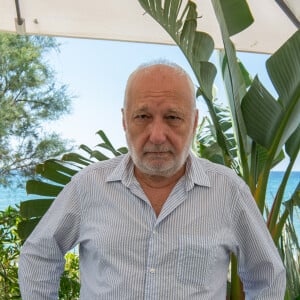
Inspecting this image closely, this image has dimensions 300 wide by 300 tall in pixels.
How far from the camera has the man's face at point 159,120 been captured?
1159mm

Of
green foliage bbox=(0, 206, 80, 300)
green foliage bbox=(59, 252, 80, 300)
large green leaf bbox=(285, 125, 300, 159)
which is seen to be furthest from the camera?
green foliage bbox=(0, 206, 80, 300)

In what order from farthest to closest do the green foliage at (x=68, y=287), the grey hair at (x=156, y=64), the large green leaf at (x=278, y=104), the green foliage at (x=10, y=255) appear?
1. the green foliage at (x=10, y=255)
2. the green foliage at (x=68, y=287)
3. the large green leaf at (x=278, y=104)
4. the grey hair at (x=156, y=64)

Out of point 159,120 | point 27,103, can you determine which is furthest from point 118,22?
point 27,103

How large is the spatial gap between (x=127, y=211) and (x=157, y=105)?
0.88 ft

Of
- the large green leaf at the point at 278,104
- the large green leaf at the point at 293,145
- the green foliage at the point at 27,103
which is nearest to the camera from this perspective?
the large green leaf at the point at 278,104

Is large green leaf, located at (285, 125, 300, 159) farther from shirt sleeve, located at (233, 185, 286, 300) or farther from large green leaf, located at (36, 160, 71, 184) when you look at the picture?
large green leaf, located at (36, 160, 71, 184)

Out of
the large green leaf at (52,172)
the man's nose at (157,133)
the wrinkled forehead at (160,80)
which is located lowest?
the large green leaf at (52,172)

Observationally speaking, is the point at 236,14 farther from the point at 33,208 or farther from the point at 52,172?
the point at 33,208

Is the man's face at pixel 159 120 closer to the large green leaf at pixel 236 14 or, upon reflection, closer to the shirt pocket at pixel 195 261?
the shirt pocket at pixel 195 261

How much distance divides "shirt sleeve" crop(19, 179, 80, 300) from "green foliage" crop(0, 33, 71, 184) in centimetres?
448

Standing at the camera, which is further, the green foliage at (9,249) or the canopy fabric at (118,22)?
the canopy fabric at (118,22)

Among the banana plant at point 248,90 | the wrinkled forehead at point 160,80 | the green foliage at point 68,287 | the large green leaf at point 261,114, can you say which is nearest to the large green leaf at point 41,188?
the green foliage at point 68,287

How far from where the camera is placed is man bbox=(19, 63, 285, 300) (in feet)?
3.69

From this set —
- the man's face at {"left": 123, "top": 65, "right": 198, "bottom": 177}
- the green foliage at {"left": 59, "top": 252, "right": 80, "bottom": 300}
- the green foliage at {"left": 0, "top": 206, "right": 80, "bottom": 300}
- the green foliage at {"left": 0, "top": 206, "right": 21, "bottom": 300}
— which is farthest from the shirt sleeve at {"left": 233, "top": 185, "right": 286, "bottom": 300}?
the green foliage at {"left": 0, "top": 206, "right": 21, "bottom": 300}
